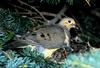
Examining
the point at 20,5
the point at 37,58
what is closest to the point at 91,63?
the point at 37,58

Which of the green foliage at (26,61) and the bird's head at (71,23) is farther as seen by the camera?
the bird's head at (71,23)

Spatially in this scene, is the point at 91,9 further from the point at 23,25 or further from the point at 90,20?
the point at 23,25

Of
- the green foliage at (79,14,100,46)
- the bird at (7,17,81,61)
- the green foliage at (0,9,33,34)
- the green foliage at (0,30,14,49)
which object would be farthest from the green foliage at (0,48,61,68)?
the green foliage at (79,14,100,46)

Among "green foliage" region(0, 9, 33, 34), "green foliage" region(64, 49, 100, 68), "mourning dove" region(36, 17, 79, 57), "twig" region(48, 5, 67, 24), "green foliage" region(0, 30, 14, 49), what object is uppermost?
"green foliage" region(64, 49, 100, 68)

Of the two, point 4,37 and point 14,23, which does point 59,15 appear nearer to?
point 14,23

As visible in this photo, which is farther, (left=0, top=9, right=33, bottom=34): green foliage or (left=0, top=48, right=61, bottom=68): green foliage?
(left=0, top=9, right=33, bottom=34): green foliage

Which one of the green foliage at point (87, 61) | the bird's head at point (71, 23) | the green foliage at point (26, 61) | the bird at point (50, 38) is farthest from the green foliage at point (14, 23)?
the green foliage at point (87, 61)

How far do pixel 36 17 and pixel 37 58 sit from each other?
0.74m

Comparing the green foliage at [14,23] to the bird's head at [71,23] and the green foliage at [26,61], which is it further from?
the bird's head at [71,23]

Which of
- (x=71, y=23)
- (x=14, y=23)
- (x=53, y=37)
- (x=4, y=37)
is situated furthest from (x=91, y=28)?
(x=4, y=37)

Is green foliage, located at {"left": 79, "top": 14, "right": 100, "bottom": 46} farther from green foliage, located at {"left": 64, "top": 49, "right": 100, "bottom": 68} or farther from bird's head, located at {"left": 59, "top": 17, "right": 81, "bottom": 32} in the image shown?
green foliage, located at {"left": 64, "top": 49, "right": 100, "bottom": 68}

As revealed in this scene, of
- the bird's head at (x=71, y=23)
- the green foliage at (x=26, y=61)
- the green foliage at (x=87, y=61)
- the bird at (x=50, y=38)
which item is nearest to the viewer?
the green foliage at (x=87, y=61)

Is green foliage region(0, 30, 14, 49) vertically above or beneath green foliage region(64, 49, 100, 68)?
beneath

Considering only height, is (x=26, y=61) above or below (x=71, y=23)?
above
